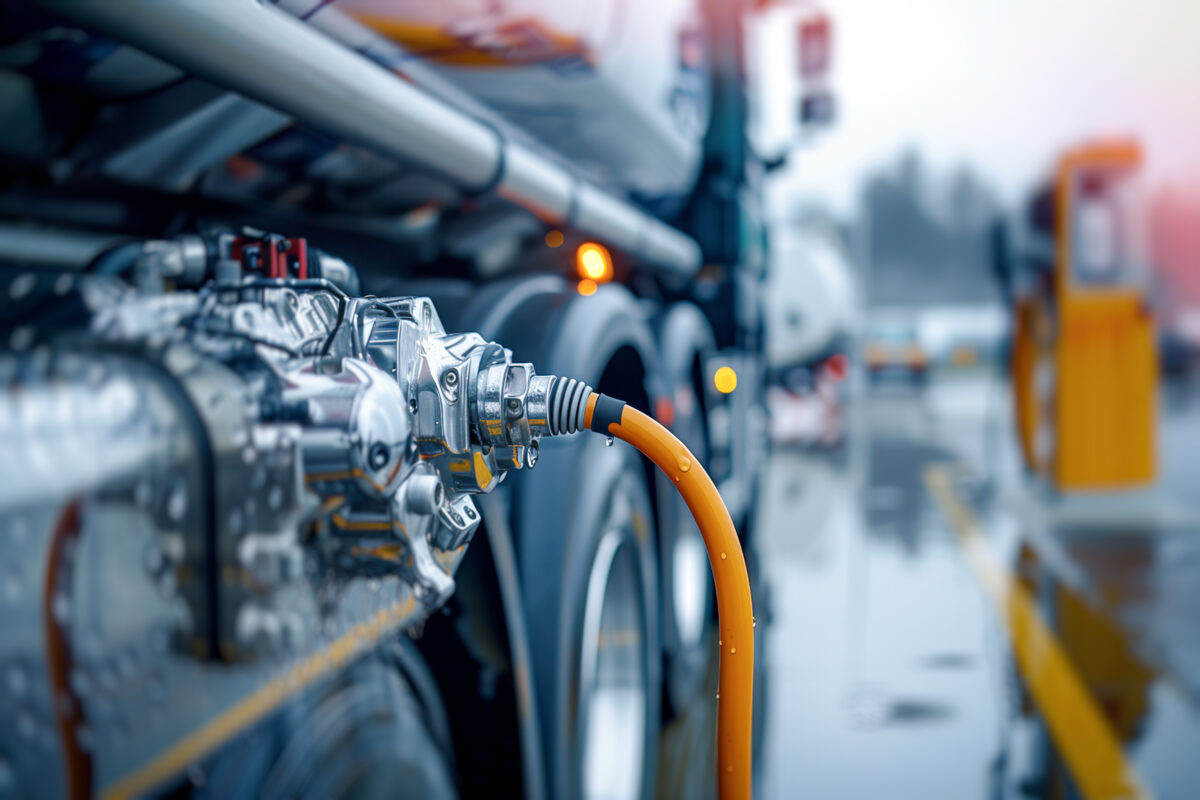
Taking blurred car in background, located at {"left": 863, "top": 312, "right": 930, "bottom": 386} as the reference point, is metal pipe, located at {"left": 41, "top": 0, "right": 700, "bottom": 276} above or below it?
below

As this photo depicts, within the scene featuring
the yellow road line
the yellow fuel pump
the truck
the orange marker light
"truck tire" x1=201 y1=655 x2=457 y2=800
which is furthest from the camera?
the yellow fuel pump

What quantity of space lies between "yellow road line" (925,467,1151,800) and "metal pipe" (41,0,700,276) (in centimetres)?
249

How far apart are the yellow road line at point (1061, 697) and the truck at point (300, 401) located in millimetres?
1952

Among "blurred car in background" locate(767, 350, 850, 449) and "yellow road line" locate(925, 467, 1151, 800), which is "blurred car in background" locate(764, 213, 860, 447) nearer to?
"blurred car in background" locate(767, 350, 850, 449)

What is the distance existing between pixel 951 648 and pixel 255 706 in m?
3.72

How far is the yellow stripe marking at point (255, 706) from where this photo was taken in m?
0.71

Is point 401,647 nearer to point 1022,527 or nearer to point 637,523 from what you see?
point 637,523

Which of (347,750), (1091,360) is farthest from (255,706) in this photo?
(1091,360)

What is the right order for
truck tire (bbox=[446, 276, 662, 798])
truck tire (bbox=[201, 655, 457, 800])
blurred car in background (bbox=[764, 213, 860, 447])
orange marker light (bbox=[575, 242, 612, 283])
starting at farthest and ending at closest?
1. blurred car in background (bbox=[764, 213, 860, 447])
2. orange marker light (bbox=[575, 242, 612, 283])
3. truck tire (bbox=[446, 276, 662, 798])
4. truck tire (bbox=[201, 655, 457, 800])

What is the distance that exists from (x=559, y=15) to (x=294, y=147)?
1.57 ft

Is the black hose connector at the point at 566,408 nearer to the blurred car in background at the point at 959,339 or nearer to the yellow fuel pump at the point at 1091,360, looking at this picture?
the yellow fuel pump at the point at 1091,360

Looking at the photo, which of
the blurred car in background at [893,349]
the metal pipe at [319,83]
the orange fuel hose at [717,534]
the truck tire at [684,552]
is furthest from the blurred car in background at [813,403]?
the orange fuel hose at [717,534]

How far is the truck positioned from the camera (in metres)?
0.63

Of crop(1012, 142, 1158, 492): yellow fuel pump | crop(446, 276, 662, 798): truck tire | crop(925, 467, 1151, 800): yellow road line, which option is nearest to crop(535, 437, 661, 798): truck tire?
crop(446, 276, 662, 798): truck tire
